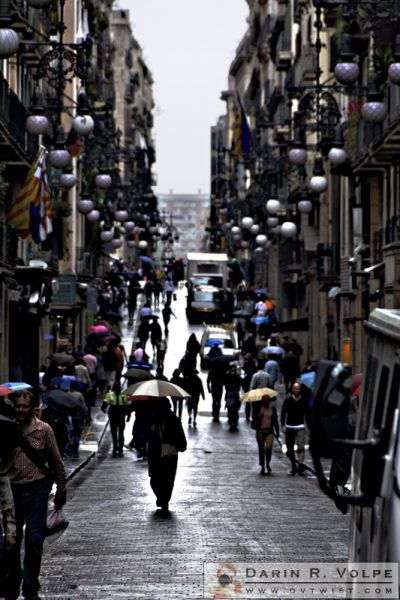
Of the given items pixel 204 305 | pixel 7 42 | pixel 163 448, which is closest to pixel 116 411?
pixel 163 448

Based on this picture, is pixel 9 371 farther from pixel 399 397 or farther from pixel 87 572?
pixel 399 397

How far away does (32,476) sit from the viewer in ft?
40.5

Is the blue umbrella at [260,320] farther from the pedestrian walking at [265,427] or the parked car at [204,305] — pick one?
the pedestrian walking at [265,427]

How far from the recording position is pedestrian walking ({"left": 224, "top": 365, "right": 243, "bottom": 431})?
128ft

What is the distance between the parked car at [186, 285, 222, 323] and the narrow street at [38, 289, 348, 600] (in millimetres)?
54112

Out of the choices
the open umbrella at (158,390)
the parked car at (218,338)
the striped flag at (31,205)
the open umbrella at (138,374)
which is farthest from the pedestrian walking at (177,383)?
the parked car at (218,338)

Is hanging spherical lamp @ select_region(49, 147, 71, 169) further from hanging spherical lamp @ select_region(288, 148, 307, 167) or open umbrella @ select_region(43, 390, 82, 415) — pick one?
hanging spherical lamp @ select_region(288, 148, 307, 167)

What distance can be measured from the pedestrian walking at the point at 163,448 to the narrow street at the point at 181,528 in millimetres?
386

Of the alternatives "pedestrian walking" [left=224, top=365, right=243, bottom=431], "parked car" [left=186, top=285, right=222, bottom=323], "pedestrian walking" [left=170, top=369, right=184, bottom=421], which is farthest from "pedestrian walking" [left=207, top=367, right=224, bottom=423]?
"parked car" [left=186, top=285, right=222, bottom=323]

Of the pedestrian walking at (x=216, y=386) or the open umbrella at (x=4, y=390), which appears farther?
the pedestrian walking at (x=216, y=386)

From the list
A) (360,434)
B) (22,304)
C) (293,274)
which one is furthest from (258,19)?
(360,434)

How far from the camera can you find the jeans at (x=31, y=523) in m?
12.4

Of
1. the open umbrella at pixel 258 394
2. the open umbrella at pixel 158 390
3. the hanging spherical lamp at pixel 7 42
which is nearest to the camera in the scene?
the hanging spherical lamp at pixel 7 42

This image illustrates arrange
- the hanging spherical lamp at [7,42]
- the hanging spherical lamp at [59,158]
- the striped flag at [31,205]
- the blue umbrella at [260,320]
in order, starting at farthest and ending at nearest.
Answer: the blue umbrella at [260,320], the striped flag at [31,205], the hanging spherical lamp at [59,158], the hanging spherical lamp at [7,42]
